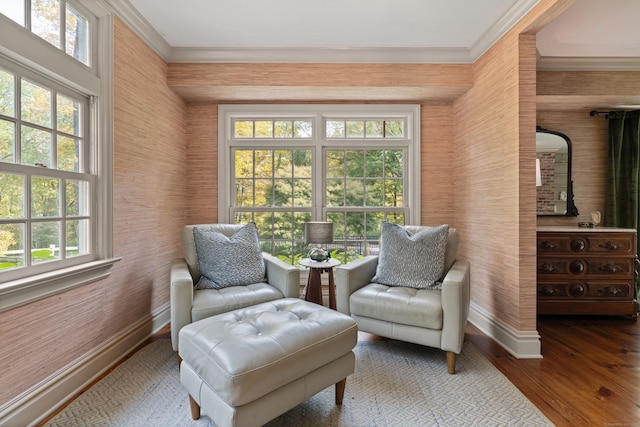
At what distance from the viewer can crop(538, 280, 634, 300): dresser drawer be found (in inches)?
116

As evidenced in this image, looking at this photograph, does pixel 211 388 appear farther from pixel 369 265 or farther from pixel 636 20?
pixel 636 20

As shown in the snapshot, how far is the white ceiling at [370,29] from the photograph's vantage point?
2.35 meters

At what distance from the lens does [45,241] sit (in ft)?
5.90

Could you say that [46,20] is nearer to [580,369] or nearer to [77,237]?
[77,237]

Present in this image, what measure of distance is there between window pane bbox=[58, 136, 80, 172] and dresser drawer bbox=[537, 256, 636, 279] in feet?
12.4

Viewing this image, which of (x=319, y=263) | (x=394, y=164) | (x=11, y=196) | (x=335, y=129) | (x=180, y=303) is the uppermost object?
(x=335, y=129)

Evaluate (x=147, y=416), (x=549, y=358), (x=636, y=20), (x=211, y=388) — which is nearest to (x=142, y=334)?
(x=147, y=416)

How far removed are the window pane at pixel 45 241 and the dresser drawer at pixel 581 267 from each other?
3.74 m

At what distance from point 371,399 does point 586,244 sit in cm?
257

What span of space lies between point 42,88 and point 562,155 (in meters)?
4.40

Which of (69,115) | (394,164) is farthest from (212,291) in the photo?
(394,164)

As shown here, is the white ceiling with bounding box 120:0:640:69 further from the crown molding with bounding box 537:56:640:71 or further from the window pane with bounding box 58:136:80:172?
the window pane with bounding box 58:136:80:172

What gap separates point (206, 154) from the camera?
351 cm

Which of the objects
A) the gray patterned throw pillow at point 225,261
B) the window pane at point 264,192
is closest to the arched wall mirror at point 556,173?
Result: the window pane at point 264,192
